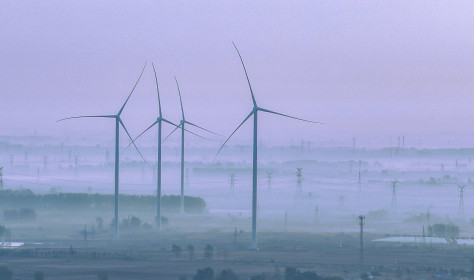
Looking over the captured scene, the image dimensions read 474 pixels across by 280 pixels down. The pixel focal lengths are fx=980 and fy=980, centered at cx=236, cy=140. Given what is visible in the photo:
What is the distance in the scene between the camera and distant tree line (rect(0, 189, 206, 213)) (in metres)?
186

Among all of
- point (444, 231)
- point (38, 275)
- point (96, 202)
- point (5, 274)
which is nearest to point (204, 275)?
point (38, 275)

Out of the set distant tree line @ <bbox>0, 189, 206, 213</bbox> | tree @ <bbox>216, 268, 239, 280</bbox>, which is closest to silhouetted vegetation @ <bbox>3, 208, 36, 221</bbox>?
distant tree line @ <bbox>0, 189, 206, 213</bbox>

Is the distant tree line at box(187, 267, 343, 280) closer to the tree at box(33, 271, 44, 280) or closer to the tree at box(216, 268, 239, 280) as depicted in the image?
the tree at box(216, 268, 239, 280)

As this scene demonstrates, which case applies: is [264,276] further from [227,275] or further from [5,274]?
[5,274]

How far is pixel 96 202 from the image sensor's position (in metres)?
190

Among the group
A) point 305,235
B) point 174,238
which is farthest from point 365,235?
point 174,238

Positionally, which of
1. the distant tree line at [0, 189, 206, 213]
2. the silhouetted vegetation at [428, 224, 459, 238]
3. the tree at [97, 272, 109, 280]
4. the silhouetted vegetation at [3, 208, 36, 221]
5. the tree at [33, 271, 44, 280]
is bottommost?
the tree at [97, 272, 109, 280]

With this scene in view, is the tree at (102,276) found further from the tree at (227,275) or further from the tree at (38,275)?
the tree at (227,275)

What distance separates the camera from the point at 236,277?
78062 mm

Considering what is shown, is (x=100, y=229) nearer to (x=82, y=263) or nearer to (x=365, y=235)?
(x=365, y=235)

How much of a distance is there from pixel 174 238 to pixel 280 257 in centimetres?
2913

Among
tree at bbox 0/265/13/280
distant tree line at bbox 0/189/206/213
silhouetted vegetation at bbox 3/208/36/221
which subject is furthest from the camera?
distant tree line at bbox 0/189/206/213

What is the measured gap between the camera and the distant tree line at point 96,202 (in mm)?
185625

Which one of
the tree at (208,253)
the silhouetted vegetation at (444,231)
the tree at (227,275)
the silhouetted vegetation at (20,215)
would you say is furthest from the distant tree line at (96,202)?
the tree at (227,275)
